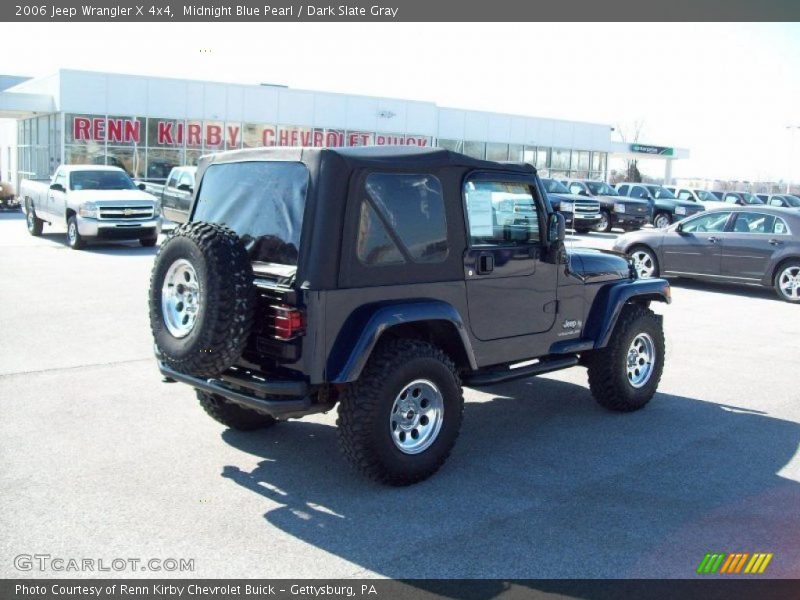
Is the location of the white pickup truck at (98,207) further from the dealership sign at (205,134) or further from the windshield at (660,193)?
the windshield at (660,193)

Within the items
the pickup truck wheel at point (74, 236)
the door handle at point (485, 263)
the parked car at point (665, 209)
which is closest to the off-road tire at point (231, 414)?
the door handle at point (485, 263)

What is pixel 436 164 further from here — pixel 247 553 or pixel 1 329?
pixel 1 329

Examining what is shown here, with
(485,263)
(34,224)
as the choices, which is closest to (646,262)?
(485,263)

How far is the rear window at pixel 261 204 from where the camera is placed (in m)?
5.17

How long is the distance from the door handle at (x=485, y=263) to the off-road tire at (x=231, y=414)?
1.99 metres

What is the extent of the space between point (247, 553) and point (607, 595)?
5.92ft

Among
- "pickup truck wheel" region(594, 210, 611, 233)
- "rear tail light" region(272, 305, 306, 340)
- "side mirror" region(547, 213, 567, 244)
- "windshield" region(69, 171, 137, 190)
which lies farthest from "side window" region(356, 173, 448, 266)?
"pickup truck wheel" region(594, 210, 611, 233)

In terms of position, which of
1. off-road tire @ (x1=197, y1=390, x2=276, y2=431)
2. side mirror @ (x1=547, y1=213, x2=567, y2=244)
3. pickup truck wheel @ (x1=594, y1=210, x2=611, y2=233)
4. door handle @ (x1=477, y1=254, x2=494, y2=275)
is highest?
side mirror @ (x1=547, y1=213, x2=567, y2=244)

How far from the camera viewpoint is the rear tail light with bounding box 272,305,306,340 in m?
4.84

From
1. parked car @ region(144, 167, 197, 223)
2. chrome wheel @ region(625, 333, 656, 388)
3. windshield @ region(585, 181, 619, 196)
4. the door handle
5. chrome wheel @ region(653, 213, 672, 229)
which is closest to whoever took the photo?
the door handle

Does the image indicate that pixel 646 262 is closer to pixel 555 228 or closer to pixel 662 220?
pixel 555 228

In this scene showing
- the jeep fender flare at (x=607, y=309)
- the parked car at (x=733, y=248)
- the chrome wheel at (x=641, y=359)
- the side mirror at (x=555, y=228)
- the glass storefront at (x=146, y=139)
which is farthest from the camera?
the glass storefront at (x=146, y=139)

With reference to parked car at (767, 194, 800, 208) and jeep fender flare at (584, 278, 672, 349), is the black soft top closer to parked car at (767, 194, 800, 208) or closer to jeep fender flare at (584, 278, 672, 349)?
jeep fender flare at (584, 278, 672, 349)

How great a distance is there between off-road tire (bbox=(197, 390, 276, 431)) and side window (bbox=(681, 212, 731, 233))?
11472mm
